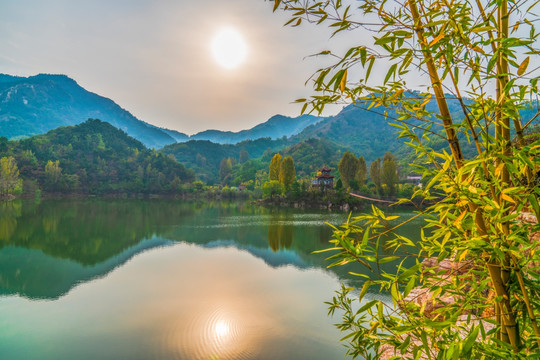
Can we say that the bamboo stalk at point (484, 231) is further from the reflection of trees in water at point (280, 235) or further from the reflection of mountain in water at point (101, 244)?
the reflection of trees in water at point (280, 235)

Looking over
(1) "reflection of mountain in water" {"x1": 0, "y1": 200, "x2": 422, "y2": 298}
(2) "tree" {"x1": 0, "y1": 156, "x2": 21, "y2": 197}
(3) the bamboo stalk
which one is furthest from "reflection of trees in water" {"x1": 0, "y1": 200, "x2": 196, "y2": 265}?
(2) "tree" {"x1": 0, "y1": 156, "x2": 21, "y2": 197}

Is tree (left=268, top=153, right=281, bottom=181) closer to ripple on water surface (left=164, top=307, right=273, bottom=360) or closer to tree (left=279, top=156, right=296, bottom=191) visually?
tree (left=279, top=156, right=296, bottom=191)

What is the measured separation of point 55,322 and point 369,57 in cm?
741

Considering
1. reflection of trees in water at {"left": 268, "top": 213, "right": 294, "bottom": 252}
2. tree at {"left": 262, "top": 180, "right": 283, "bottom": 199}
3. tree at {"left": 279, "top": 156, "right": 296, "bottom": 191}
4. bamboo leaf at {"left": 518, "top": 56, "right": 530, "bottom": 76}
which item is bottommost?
reflection of trees in water at {"left": 268, "top": 213, "right": 294, "bottom": 252}

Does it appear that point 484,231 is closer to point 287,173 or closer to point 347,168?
point 347,168

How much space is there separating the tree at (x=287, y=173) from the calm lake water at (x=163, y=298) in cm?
2239

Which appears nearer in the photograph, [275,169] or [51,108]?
[275,169]

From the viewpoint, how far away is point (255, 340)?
201 inches

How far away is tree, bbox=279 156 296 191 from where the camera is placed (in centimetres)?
3681

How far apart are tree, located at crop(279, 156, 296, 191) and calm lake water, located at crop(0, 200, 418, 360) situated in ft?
73.5

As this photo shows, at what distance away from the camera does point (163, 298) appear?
719 centimetres

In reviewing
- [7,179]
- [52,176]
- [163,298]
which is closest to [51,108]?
[52,176]

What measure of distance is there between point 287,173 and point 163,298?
30.4m

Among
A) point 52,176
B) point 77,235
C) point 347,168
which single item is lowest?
point 77,235
